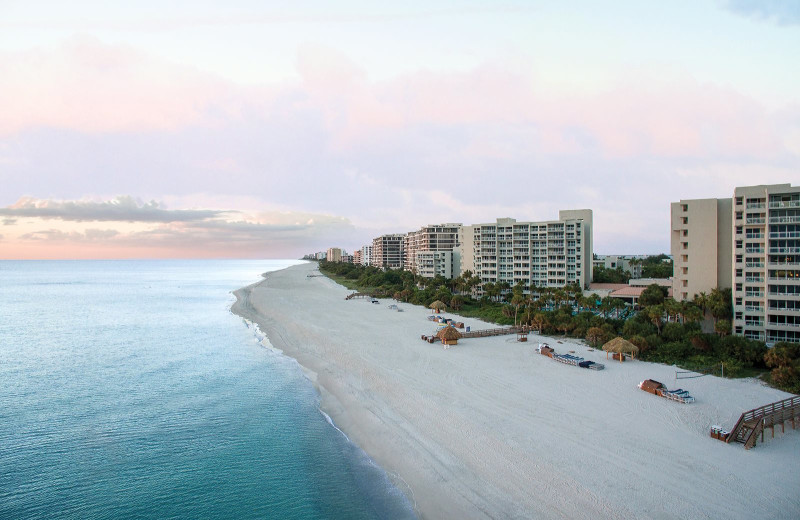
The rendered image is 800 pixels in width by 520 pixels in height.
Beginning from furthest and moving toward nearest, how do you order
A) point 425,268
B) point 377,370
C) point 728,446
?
point 425,268
point 377,370
point 728,446

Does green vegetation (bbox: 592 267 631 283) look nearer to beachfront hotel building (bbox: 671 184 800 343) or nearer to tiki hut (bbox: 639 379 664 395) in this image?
beachfront hotel building (bbox: 671 184 800 343)

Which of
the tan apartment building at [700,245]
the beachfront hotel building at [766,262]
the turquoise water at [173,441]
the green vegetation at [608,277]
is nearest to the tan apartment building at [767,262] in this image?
the beachfront hotel building at [766,262]

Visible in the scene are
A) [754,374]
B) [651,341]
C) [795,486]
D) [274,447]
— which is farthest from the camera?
[651,341]

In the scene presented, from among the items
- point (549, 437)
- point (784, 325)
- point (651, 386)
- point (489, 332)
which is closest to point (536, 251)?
point (489, 332)

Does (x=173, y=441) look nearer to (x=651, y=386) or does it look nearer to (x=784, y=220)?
(x=651, y=386)

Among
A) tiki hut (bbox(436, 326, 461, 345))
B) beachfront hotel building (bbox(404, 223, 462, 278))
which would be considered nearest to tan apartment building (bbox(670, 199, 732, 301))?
tiki hut (bbox(436, 326, 461, 345))

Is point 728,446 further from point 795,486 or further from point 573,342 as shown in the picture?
point 573,342

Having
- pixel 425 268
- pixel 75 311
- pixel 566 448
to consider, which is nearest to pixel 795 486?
pixel 566 448
